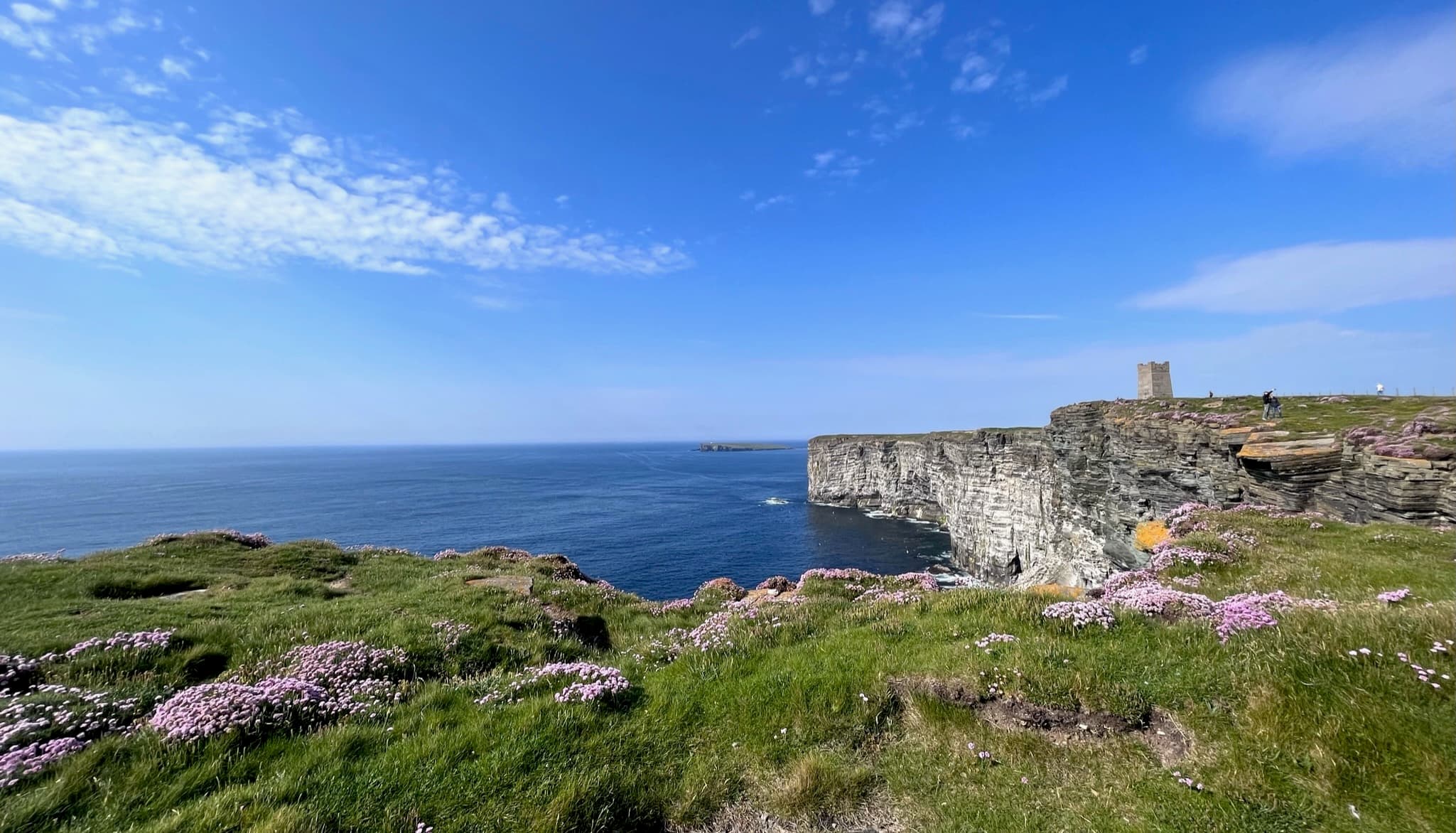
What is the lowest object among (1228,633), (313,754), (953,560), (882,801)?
(953,560)

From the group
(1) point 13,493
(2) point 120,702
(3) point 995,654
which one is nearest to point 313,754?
(2) point 120,702

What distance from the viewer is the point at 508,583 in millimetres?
18391

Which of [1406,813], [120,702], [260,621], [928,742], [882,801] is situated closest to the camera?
[1406,813]

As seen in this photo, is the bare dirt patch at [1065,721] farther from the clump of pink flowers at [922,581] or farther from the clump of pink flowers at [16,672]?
the clump of pink flowers at [16,672]

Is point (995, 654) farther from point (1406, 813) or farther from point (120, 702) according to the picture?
point (120, 702)

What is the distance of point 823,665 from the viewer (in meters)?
9.05

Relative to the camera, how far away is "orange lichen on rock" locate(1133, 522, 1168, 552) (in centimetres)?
2142

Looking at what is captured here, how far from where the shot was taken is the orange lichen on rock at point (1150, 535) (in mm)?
21422

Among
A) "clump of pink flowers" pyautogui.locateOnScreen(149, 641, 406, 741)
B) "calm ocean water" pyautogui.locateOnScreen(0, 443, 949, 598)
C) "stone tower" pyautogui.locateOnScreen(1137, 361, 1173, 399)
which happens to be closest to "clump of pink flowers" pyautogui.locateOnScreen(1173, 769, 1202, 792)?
"clump of pink flowers" pyautogui.locateOnScreen(149, 641, 406, 741)

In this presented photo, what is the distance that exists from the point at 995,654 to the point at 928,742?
228cm

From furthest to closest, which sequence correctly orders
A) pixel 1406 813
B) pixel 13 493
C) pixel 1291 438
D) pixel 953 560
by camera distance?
1. pixel 13 493
2. pixel 953 560
3. pixel 1291 438
4. pixel 1406 813

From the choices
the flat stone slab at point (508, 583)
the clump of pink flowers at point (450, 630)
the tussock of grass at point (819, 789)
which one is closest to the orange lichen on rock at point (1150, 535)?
the tussock of grass at point (819, 789)

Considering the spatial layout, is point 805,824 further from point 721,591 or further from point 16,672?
point 16,672

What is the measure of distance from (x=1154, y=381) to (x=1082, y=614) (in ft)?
179
